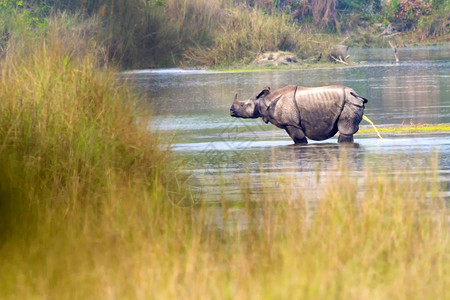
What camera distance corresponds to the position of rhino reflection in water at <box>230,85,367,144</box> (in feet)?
52.6

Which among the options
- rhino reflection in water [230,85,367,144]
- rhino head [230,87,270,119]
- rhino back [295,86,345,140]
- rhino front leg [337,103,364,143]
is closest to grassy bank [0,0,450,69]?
rhino head [230,87,270,119]

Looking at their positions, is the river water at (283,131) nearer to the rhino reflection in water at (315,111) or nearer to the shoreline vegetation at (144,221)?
the rhino reflection in water at (315,111)

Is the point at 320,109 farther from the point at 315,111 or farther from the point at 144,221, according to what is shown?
the point at 144,221

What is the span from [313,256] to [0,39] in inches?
901

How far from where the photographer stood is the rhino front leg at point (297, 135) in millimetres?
16422

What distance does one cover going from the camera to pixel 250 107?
17.2 meters

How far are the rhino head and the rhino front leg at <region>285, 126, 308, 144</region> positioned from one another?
759 mm

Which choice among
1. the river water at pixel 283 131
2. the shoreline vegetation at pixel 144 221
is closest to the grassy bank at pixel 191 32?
the river water at pixel 283 131

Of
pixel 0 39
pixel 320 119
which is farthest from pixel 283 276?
pixel 0 39

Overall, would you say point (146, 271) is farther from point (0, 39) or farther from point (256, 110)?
point (0, 39)

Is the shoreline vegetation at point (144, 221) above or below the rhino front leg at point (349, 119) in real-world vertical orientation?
above

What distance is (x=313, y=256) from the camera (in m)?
6.45

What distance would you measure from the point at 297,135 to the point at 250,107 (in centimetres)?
115

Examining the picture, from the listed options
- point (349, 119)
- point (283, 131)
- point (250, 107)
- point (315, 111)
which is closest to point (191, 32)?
point (283, 131)
